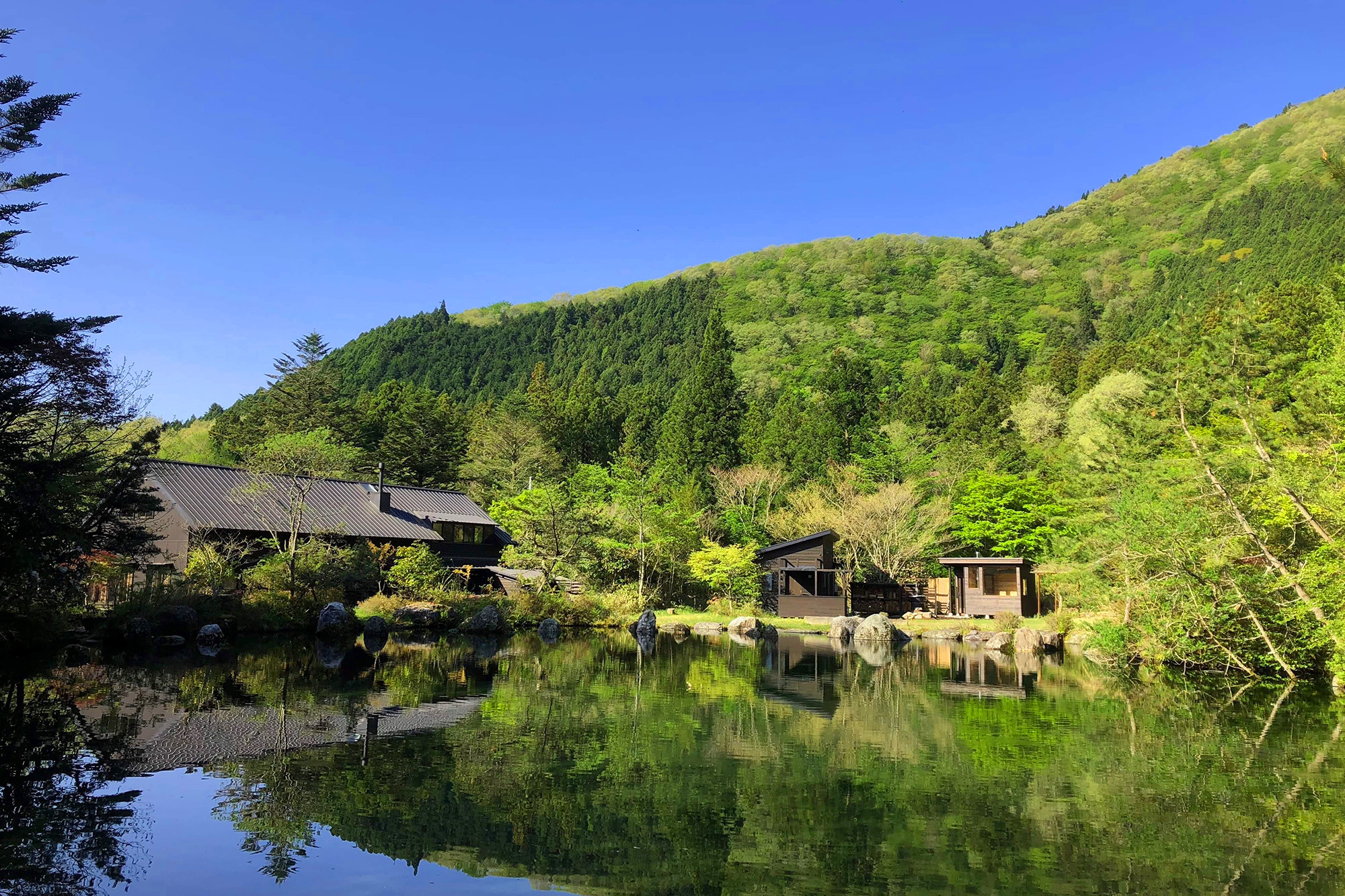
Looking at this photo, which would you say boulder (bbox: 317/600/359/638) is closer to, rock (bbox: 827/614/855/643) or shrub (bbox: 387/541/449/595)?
shrub (bbox: 387/541/449/595)

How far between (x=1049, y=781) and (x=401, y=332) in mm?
82782

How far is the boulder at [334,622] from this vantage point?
21812 millimetres

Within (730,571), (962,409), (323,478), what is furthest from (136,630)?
(962,409)

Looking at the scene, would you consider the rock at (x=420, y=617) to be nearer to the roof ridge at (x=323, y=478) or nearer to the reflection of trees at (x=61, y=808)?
the roof ridge at (x=323, y=478)

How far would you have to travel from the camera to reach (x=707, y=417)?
50.2 m

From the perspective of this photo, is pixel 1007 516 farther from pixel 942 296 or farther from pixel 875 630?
pixel 942 296

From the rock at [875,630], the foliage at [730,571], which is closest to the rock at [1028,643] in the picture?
the rock at [875,630]

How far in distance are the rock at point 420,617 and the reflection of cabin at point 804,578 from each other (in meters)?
13.6

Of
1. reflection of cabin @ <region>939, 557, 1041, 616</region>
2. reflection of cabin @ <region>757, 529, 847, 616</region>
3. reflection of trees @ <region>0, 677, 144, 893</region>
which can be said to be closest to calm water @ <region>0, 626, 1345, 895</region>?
reflection of trees @ <region>0, 677, 144, 893</region>

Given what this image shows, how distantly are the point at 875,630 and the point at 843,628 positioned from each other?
1.33 meters

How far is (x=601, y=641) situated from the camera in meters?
23.6

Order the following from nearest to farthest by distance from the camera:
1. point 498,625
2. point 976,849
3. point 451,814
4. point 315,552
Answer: point 976,849
point 451,814
point 315,552
point 498,625

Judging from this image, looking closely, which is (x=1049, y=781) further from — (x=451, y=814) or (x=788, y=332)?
(x=788, y=332)

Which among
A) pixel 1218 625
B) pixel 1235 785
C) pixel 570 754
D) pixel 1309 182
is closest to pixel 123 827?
pixel 570 754
